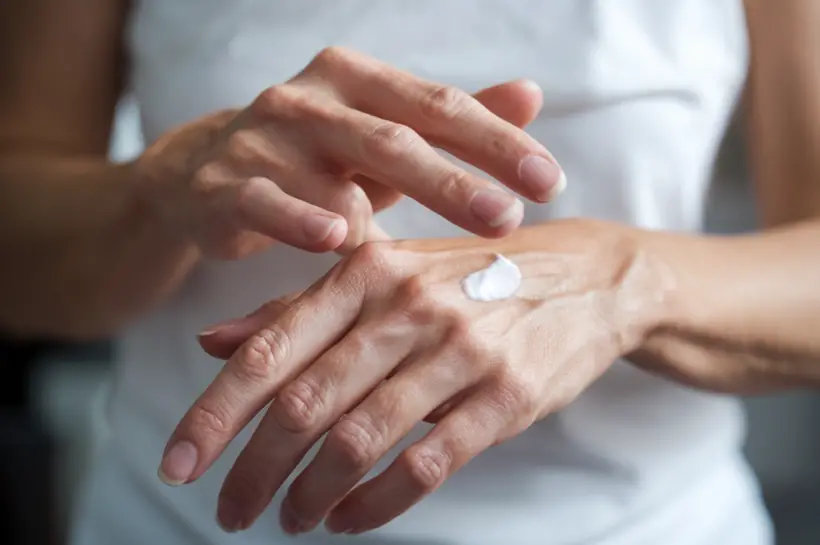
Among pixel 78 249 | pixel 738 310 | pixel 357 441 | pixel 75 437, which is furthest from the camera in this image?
pixel 75 437

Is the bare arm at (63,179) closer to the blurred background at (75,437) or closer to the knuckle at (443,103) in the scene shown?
the knuckle at (443,103)

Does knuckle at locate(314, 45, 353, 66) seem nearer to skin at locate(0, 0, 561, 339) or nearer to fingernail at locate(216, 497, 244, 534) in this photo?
skin at locate(0, 0, 561, 339)

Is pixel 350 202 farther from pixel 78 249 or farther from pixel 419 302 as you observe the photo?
pixel 78 249

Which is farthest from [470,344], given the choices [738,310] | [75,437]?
[75,437]

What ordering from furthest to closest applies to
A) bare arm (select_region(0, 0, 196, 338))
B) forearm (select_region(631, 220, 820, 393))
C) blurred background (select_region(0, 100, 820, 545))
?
blurred background (select_region(0, 100, 820, 545)) → bare arm (select_region(0, 0, 196, 338)) → forearm (select_region(631, 220, 820, 393))

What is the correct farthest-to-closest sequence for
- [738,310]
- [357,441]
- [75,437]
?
[75,437] < [738,310] < [357,441]

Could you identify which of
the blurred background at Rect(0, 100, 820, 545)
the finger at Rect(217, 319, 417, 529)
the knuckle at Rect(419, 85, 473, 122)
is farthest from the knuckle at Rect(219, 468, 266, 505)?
the blurred background at Rect(0, 100, 820, 545)

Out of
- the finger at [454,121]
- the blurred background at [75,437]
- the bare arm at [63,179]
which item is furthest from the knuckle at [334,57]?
the blurred background at [75,437]

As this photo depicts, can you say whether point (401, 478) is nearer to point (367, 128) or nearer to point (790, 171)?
point (367, 128)
